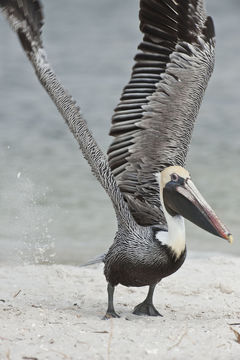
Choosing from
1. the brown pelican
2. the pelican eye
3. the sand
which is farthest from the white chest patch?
the sand

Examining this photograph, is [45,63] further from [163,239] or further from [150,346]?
→ [150,346]

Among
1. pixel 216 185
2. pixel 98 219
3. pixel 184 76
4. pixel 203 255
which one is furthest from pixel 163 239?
pixel 216 185

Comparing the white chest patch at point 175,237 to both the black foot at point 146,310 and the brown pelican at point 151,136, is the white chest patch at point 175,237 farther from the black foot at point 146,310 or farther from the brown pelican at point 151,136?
the black foot at point 146,310

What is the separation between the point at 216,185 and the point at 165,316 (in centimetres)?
517

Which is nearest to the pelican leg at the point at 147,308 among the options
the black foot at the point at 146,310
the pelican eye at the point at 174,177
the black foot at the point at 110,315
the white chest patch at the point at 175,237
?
the black foot at the point at 146,310

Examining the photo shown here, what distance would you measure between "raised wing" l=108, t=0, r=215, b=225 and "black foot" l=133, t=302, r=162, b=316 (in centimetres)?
69

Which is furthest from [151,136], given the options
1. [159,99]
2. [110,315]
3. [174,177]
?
[110,315]

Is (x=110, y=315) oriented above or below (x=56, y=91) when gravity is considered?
below

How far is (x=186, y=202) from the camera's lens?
563cm

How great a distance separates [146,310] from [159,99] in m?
1.73

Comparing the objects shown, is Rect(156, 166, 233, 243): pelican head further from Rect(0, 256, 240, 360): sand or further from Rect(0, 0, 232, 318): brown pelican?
Rect(0, 256, 240, 360): sand

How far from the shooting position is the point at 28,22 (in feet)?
19.5

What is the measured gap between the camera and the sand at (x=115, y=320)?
4891 millimetres

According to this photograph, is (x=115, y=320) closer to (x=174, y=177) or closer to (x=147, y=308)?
(x=147, y=308)
